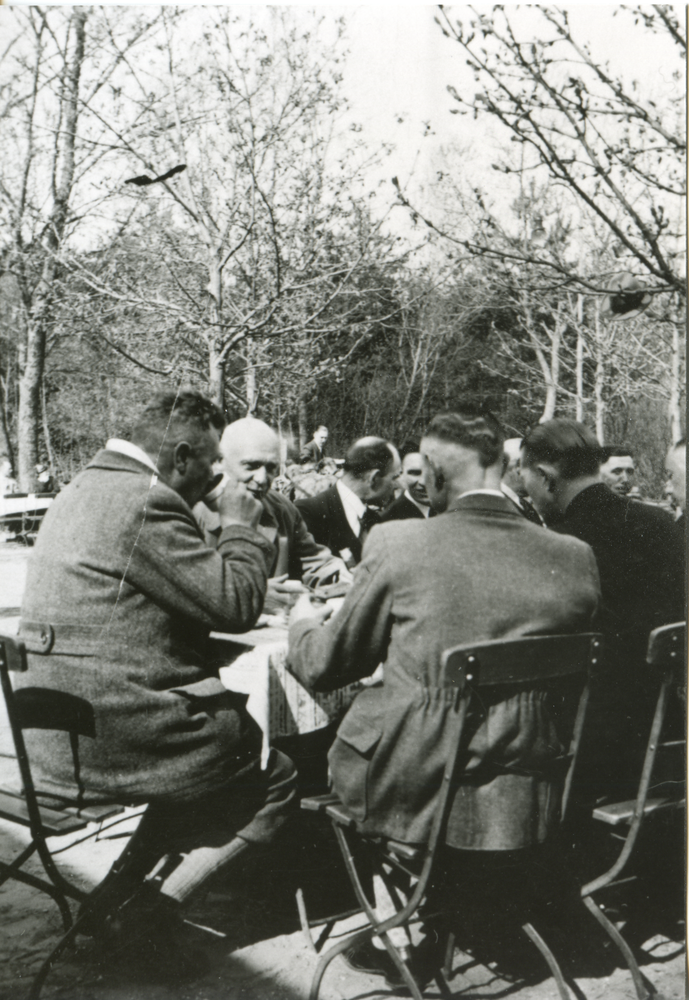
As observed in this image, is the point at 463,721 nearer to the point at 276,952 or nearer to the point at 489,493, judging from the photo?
the point at 489,493

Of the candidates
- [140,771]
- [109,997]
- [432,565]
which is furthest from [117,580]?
[109,997]

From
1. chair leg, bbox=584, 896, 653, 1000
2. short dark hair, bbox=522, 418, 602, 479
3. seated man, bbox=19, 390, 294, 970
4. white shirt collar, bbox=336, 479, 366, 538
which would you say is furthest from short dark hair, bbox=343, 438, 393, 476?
chair leg, bbox=584, 896, 653, 1000

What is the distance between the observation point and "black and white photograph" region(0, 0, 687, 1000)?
207cm

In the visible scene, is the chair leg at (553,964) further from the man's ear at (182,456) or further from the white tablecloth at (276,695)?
the man's ear at (182,456)

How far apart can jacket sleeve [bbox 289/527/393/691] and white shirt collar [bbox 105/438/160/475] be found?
2.20 feet

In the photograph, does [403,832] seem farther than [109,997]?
No

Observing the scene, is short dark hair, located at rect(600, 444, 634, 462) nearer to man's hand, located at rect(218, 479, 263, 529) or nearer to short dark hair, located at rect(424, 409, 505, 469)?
short dark hair, located at rect(424, 409, 505, 469)

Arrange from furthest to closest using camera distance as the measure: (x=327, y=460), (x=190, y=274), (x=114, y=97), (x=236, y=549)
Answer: (x=327, y=460)
(x=190, y=274)
(x=114, y=97)
(x=236, y=549)

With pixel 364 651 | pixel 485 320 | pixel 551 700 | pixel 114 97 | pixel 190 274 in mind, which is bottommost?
pixel 551 700

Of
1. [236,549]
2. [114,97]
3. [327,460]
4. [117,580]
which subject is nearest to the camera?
[117,580]

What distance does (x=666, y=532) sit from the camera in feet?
7.90

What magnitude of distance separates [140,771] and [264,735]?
14.0 inches

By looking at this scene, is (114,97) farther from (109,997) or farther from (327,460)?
(109,997)

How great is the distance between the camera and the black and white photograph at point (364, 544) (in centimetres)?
207
